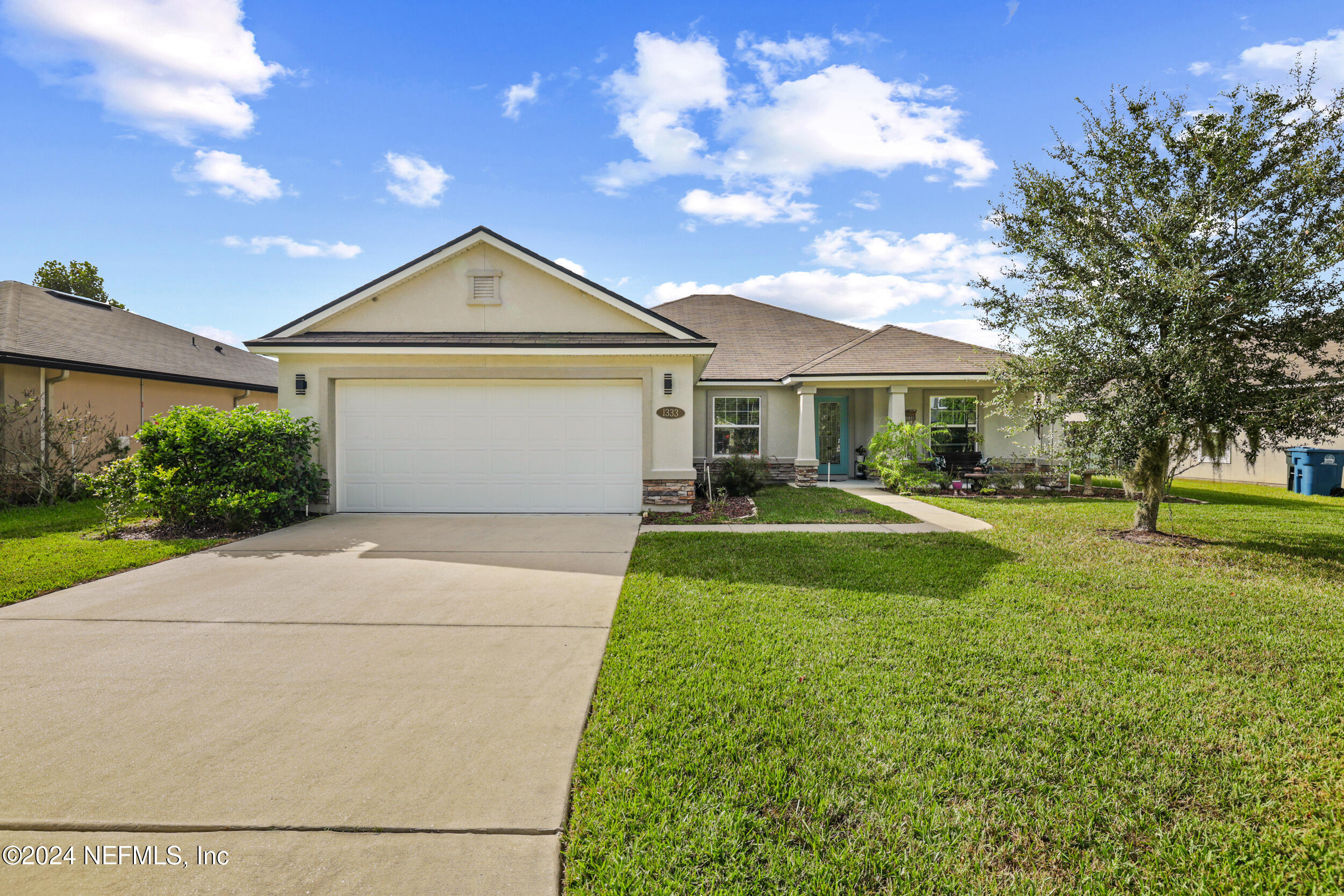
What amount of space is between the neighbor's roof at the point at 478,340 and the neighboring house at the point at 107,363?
572cm

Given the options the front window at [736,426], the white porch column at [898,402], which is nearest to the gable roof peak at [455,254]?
the front window at [736,426]

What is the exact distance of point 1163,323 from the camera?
7203 millimetres

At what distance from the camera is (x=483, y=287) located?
10.1 m

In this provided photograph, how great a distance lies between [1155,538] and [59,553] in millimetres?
14228

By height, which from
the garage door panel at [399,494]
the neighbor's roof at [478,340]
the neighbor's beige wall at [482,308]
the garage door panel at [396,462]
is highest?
the neighbor's beige wall at [482,308]

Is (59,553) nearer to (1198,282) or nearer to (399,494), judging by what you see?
(399,494)

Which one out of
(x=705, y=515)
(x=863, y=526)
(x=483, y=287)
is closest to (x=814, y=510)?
(x=863, y=526)

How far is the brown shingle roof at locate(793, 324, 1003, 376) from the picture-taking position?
13.6m

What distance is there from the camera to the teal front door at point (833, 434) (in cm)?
1565

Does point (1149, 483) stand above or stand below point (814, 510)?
above

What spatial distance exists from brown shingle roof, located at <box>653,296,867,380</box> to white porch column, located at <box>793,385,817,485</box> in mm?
941

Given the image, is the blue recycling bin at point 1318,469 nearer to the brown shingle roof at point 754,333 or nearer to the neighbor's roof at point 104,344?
the brown shingle roof at point 754,333

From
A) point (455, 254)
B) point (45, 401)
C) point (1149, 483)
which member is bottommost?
point (1149, 483)

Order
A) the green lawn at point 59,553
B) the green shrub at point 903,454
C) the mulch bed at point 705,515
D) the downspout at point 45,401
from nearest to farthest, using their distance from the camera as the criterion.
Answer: the green lawn at point 59,553, the mulch bed at point 705,515, the downspout at point 45,401, the green shrub at point 903,454
